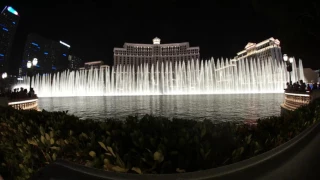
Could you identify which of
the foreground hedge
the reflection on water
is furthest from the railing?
the foreground hedge

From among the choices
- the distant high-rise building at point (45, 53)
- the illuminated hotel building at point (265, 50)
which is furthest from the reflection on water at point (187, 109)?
the distant high-rise building at point (45, 53)

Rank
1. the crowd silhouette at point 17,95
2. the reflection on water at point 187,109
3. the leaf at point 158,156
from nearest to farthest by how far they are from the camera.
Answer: the leaf at point 158,156
the reflection on water at point 187,109
the crowd silhouette at point 17,95

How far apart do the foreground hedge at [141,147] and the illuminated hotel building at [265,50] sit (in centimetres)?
9494

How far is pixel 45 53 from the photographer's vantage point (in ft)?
499

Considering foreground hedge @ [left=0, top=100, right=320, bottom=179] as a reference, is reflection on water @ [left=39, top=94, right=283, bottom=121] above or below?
below

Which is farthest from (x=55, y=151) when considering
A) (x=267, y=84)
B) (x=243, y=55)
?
(x=243, y=55)

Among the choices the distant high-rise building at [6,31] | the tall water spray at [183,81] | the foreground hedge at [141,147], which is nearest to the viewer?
the foreground hedge at [141,147]

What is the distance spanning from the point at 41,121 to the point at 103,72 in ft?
215

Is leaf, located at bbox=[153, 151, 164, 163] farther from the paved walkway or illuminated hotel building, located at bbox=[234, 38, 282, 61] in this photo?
illuminated hotel building, located at bbox=[234, 38, 282, 61]

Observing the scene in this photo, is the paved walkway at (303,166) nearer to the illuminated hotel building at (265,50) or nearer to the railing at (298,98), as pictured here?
the railing at (298,98)

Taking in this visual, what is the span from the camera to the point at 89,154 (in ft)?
7.84

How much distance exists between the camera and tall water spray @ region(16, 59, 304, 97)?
57.8 meters

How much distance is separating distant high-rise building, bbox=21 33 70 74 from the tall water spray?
8906 centimetres

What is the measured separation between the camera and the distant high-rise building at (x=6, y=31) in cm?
10944
